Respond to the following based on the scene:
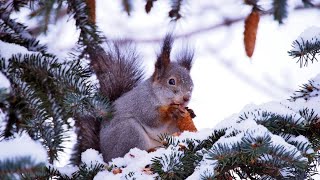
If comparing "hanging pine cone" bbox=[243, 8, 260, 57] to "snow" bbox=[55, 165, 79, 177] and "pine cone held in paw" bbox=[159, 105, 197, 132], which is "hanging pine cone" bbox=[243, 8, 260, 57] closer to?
"snow" bbox=[55, 165, 79, 177]

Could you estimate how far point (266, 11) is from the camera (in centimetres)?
112

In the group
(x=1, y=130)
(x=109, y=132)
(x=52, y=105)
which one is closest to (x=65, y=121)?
(x=52, y=105)

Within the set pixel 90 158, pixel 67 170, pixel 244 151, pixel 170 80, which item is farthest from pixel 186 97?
pixel 244 151

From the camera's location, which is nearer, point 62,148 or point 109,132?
point 62,148

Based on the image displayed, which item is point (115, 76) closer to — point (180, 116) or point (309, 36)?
point (180, 116)

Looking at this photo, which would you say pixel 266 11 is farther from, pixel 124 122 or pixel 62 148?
pixel 124 122

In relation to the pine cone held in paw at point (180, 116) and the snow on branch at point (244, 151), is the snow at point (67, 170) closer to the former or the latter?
the snow on branch at point (244, 151)

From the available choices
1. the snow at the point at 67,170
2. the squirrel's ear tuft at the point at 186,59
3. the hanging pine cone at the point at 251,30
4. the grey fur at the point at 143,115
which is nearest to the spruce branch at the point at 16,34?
the snow at the point at 67,170

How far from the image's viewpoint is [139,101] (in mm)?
2293

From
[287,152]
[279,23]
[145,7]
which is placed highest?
[145,7]

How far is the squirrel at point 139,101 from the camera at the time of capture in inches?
82.7

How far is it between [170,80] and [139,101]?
8.9 inches

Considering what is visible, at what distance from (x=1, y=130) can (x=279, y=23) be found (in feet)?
2.18

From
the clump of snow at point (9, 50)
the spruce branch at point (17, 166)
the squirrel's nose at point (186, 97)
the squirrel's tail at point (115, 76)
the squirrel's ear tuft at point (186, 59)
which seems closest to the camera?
the spruce branch at point (17, 166)
